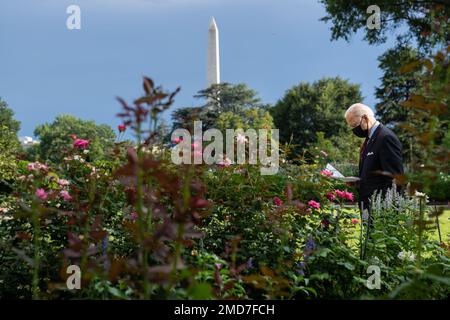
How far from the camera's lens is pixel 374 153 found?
448cm

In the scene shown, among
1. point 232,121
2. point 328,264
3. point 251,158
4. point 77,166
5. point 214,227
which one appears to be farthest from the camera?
point 232,121

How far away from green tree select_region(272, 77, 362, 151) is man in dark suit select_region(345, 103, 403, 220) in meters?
30.5

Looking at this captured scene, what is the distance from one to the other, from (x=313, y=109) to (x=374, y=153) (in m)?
32.9

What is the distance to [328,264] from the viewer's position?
2920 mm

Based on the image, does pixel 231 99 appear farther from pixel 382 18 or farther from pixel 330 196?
pixel 330 196

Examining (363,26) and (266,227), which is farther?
(363,26)

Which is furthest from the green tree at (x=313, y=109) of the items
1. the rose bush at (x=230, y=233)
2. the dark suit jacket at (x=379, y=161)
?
the rose bush at (x=230, y=233)

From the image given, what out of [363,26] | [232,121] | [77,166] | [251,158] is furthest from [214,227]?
[232,121]

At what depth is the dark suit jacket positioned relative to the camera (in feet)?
14.3

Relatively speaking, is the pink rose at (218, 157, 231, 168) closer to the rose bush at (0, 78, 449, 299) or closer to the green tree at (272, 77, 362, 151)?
the rose bush at (0, 78, 449, 299)

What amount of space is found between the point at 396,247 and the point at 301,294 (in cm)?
100

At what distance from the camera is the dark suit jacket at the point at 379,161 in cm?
435

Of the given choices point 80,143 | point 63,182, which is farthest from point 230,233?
point 80,143

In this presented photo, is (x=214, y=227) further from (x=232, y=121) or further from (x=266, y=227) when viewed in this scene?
(x=232, y=121)
